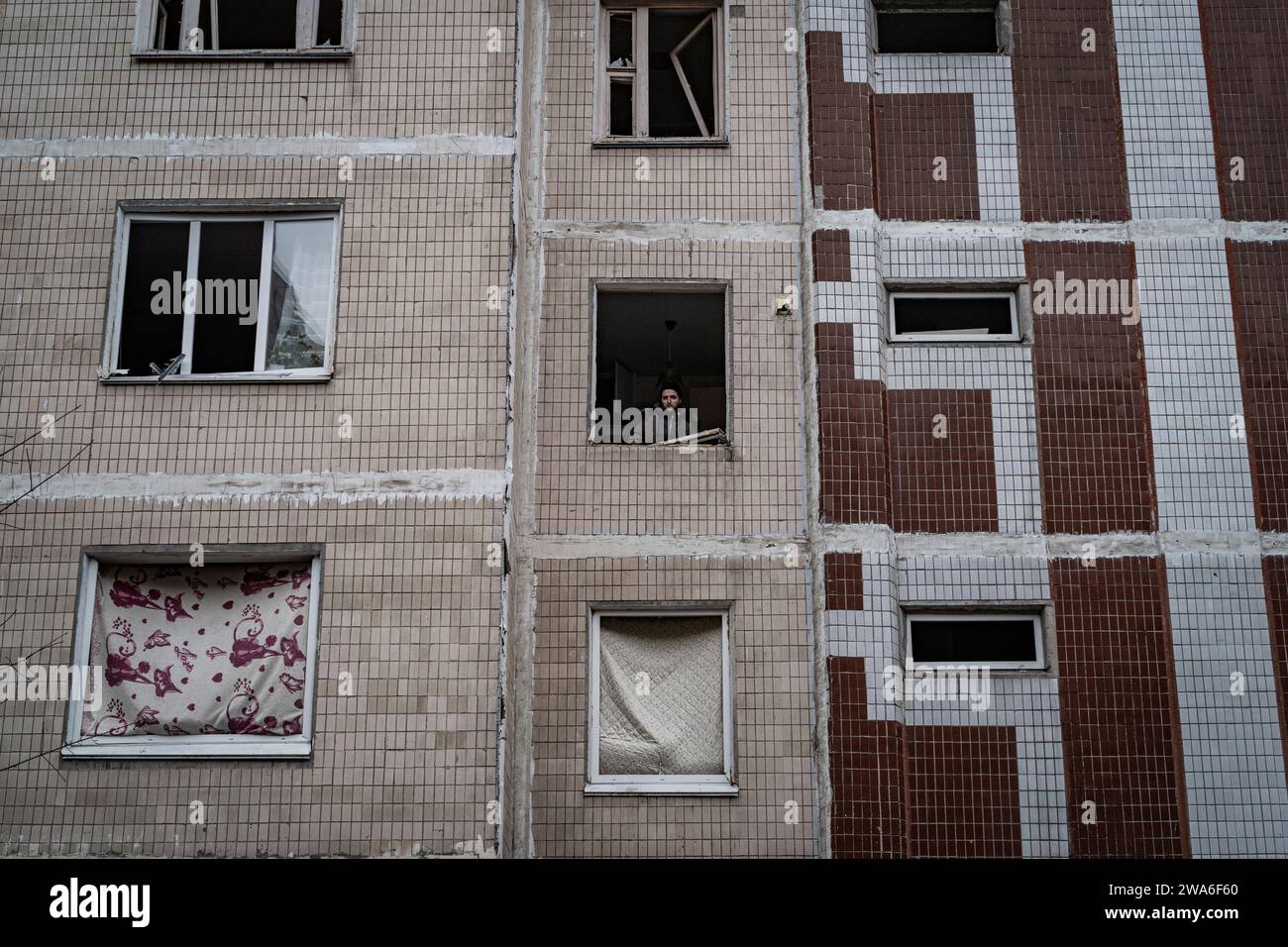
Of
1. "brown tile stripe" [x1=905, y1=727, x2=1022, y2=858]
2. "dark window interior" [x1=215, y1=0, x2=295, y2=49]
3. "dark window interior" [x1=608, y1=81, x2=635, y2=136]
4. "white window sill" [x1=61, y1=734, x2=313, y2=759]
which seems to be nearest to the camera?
"white window sill" [x1=61, y1=734, x2=313, y2=759]

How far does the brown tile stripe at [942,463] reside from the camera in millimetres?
11445

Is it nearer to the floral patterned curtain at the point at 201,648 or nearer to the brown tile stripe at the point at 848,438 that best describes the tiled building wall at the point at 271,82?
the brown tile stripe at the point at 848,438

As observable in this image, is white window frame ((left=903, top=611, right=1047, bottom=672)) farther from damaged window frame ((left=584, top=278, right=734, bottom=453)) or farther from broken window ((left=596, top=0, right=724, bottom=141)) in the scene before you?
broken window ((left=596, top=0, right=724, bottom=141))

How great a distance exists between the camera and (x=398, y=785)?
10.1m

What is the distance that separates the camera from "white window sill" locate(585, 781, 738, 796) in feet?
35.5

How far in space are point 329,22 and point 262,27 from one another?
22.2 inches

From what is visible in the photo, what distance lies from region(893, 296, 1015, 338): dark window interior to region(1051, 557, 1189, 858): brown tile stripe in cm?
209

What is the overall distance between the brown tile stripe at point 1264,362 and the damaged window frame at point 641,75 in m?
4.43

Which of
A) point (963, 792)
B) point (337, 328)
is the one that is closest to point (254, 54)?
point (337, 328)

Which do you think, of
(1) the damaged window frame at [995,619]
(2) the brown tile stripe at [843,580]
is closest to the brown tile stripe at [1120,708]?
(1) the damaged window frame at [995,619]

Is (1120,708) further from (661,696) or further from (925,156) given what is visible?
(925,156)

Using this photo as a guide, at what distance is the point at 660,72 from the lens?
1308 centimetres

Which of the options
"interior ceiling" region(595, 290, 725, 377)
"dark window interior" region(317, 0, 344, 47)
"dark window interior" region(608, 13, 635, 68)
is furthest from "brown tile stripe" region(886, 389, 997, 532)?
"dark window interior" region(317, 0, 344, 47)
